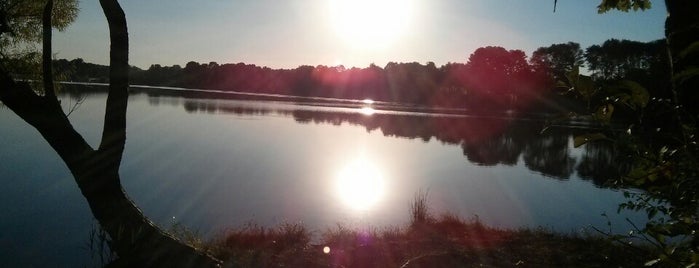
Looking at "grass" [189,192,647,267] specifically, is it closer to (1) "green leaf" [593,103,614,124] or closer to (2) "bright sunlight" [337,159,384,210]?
(2) "bright sunlight" [337,159,384,210]

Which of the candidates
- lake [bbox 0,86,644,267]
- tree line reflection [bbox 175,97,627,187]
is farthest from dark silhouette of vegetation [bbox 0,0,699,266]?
tree line reflection [bbox 175,97,627,187]

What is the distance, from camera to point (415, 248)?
9.24 metres

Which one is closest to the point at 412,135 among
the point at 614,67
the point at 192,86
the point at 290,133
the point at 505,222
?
the point at 290,133

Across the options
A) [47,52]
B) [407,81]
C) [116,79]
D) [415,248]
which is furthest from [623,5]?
[407,81]

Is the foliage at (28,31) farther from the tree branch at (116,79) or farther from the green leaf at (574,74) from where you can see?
the green leaf at (574,74)

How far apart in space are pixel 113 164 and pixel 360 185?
1401cm

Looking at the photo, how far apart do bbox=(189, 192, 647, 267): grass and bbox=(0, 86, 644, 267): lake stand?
1.53 m

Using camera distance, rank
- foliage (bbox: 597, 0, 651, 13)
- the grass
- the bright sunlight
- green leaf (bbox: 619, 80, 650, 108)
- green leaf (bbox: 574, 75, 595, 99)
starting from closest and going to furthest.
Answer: green leaf (bbox: 619, 80, 650, 108) → green leaf (bbox: 574, 75, 595, 99) → foliage (bbox: 597, 0, 651, 13) → the grass → the bright sunlight

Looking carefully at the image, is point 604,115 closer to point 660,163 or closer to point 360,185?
point 660,163

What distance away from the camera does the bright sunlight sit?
16.0 meters

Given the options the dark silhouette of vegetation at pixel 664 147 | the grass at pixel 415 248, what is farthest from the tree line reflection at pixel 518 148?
the dark silhouette of vegetation at pixel 664 147

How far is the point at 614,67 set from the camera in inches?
3177

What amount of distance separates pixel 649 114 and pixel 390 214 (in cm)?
1285

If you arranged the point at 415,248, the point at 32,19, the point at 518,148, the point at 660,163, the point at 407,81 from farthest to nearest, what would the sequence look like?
the point at 407,81
the point at 518,148
the point at 32,19
the point at 415,248
the point at 660,163
